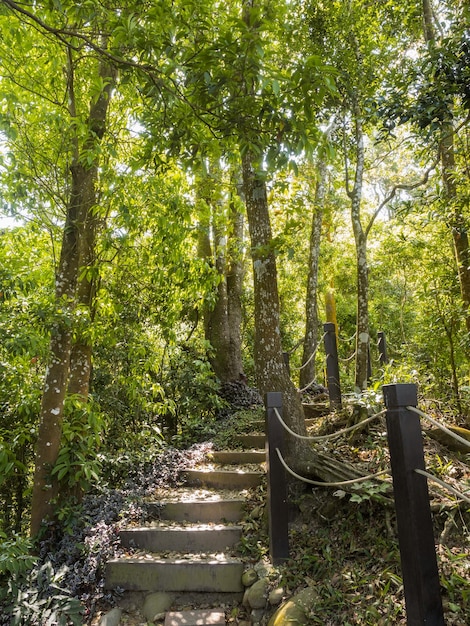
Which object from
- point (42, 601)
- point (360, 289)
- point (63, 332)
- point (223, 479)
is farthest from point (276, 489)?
point (360, 289)

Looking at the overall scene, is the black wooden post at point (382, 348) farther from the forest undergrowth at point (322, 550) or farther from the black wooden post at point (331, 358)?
the forest undergrowth at point (322, 550)

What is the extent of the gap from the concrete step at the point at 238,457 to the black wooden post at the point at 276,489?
1807 mm

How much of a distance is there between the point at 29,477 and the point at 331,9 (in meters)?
7.57

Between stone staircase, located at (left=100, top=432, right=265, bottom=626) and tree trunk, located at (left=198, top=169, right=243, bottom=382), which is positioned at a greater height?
tree trunk, located at (left=198, top=169, right=243, bottom=382)

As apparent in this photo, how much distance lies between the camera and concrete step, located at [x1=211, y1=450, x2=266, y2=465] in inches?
207

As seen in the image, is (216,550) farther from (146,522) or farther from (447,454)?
(447,454)

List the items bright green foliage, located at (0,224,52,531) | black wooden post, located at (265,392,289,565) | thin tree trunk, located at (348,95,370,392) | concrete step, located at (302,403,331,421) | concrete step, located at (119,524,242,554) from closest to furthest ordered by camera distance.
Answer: bright green foliage, located at (0,224,52,531) < black wooden post, located at (265,392,289,565) < concrete step, located at (119,524,242,554) < thin tree trunk, located at (348,95,370,392) < concrete step, located at (302,403,331,421)

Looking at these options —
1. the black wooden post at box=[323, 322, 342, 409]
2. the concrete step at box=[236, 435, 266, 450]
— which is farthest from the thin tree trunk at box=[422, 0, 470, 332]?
the concrete step at box=[236, 435, 266, 450]

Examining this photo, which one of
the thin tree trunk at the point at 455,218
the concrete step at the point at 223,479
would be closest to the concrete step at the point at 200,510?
the concrete step at the point at 223,479

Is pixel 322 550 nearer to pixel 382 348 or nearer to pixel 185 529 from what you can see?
pixel 185 529

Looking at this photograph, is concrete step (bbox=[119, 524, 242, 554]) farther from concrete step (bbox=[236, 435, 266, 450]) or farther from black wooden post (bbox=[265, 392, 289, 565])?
concrete step (bbox=[236, 435, 266, 450])

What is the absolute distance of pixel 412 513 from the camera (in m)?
1.92

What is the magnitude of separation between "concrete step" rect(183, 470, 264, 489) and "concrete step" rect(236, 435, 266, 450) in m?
0.94

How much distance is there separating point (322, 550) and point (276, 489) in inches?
20.6
